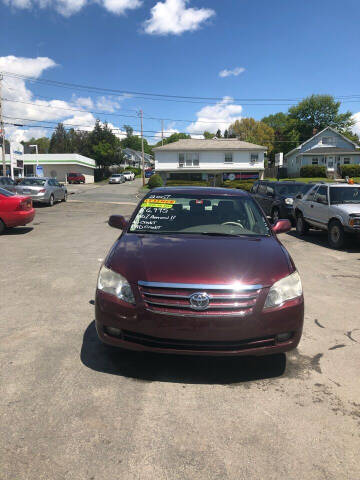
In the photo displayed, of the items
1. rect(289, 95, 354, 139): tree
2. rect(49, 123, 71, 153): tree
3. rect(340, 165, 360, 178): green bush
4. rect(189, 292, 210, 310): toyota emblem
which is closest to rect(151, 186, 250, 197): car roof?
rect(189, 292, 210, 310): toyota emblem

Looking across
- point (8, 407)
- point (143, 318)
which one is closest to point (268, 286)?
point (143, 318)

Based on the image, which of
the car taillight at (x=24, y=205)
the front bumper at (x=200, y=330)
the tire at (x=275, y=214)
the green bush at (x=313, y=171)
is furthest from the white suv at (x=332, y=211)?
the green bush at (x=313, y=171)

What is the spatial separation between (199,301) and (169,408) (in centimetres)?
82

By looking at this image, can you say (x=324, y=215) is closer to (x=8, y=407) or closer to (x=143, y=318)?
(x=143, y=318)

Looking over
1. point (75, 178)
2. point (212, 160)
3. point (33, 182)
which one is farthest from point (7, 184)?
point (75, 178)

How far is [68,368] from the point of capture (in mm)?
3488

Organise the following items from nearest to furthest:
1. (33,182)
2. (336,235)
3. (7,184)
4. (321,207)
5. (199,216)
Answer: (199,216) < (336,235) < (321,207) < (7,184) < (33,182)

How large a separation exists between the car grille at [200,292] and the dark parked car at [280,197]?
497 inches

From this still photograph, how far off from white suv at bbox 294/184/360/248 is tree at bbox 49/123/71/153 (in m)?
98.1

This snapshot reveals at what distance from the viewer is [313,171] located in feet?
170

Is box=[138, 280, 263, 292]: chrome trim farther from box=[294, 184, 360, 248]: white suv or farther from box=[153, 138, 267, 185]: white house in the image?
box=[153, 138, 267, 185]: white house

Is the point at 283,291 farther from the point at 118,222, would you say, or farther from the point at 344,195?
the point at 344,195

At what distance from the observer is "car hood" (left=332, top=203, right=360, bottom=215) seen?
10.3 meters

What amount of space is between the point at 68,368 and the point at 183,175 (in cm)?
5174
